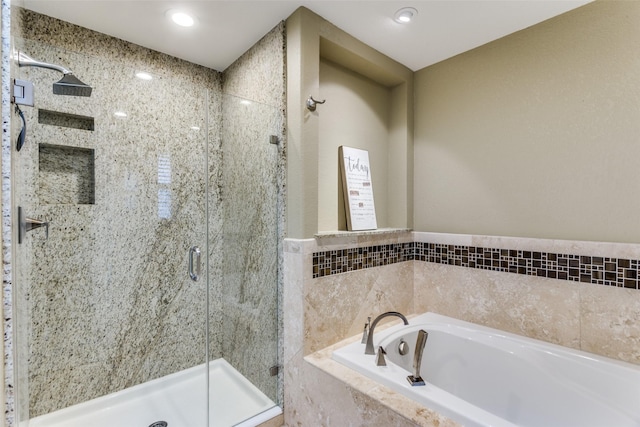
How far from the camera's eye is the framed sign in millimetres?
2223

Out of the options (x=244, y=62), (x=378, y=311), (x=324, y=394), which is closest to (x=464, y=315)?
(x=378, y=311)

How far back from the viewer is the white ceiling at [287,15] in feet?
5.58

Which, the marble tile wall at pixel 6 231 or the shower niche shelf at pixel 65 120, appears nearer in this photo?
the marble tile wall at pixel 6 231

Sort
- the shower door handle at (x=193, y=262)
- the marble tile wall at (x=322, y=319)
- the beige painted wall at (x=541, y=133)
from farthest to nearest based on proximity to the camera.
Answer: the shower door handle at (x=193, y=262) < the beige painted wall at (x=541, y=133) < the marble tile wall at (x=322, y=319)

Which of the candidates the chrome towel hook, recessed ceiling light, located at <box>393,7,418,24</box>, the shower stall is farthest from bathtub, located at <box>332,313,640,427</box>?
recessed ceiling light, located at <box>393,7,418,24</box>

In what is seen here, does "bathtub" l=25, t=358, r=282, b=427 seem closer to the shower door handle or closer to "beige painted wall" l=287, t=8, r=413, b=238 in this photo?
the shower door handle

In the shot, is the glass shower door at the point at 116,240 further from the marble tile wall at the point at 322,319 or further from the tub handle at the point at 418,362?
the tub handle at the point at 418,362

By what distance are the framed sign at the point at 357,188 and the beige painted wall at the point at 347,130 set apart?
0.17 feet

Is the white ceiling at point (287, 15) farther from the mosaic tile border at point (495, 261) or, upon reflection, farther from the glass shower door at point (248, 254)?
the mosaic tile border at point (495, 261)

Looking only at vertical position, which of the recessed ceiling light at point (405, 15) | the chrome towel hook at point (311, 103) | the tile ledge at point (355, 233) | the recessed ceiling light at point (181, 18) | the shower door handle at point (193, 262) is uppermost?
the recessed ceiling light at point (405, 15)

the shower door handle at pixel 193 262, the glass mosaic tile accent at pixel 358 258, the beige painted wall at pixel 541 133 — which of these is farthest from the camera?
the shower door handle at pixel 193 262

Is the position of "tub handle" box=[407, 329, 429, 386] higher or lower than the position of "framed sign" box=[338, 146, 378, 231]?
lower

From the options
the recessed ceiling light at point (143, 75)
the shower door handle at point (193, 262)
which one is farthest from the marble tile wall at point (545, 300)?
the recessed ceiling light at point (143, 75)

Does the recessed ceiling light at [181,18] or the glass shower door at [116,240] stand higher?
the recessed ceiling light at [181,18]
